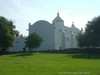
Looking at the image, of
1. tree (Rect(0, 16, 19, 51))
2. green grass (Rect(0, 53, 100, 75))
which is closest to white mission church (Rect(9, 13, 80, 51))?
tree (Rect(0, 16, 19, 51))

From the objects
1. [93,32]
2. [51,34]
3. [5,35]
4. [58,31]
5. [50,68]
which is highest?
[58,31]

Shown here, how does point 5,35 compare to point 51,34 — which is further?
point 51,34

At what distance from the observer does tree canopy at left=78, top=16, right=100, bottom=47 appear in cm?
6957

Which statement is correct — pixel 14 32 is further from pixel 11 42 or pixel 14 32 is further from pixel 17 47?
pixel 17 47

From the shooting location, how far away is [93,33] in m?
70.9

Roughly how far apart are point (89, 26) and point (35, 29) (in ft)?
90.7

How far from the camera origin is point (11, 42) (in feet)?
242

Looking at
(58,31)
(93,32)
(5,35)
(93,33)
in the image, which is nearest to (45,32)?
(58,31)

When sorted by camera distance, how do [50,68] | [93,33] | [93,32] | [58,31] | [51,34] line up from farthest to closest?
[58,31] < [51,34] < [93,32] < [93,33] < [50,68]

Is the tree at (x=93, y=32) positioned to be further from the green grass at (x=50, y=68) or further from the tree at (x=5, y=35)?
the green grass at (x=50, y=68)

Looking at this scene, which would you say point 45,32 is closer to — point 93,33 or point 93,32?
point 93,32

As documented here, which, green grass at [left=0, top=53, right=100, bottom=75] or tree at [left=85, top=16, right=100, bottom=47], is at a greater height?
tree at [left=85, top=16, right=100, bottom=47]

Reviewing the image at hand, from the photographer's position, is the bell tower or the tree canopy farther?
the bell tower

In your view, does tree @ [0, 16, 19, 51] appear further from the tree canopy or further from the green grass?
the green grass
